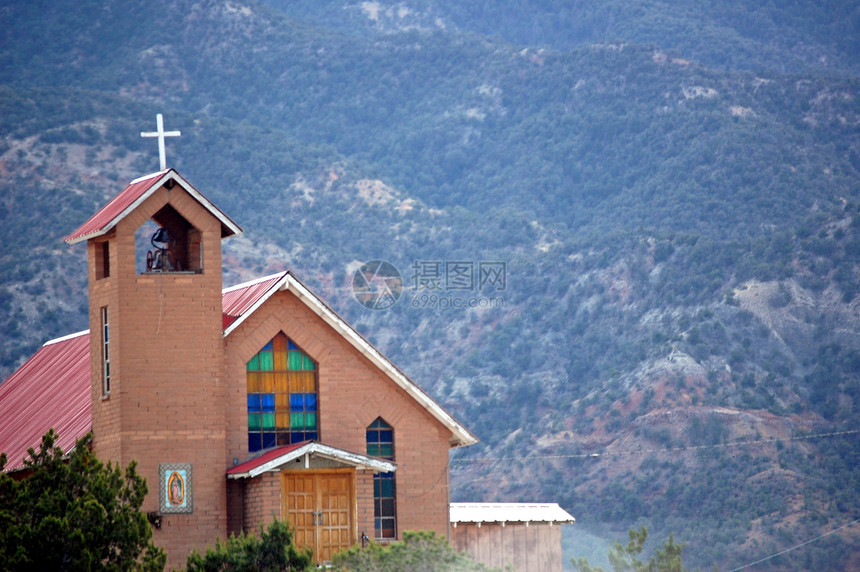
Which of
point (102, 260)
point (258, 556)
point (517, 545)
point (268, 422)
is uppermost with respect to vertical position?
point (102, 260)

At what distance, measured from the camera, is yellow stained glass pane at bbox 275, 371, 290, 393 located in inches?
1380

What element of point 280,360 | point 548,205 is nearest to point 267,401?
point 280,360

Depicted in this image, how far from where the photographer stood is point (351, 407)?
3541 centimetres

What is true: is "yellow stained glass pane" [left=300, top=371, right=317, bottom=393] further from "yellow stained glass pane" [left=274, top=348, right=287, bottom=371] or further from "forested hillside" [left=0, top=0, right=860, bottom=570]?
"forested hillside" [left=0, top=0, right=860, bottom=570]

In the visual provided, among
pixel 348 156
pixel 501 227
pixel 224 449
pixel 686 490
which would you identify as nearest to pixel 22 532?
pixel 224 449

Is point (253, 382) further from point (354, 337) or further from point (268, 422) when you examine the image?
point (354, 337)

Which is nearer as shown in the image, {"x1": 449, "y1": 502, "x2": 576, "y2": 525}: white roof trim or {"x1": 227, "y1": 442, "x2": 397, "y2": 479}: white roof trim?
{"x1": 227, "y1": 442, "x2": 397, "y2": 479}: white roof trim

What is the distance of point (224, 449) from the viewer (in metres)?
33.4


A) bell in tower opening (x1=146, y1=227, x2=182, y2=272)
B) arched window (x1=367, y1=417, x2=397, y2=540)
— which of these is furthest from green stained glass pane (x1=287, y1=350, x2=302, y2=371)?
bell in tower opening (x1=146, y1=227, x2=182, y2=272)

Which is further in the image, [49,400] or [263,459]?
[49,400]

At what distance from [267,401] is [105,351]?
155 inches

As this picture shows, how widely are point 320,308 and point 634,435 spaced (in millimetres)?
49205

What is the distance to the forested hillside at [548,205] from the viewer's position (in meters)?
80.2

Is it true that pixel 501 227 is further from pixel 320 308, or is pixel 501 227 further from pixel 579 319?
pixel 320 308
